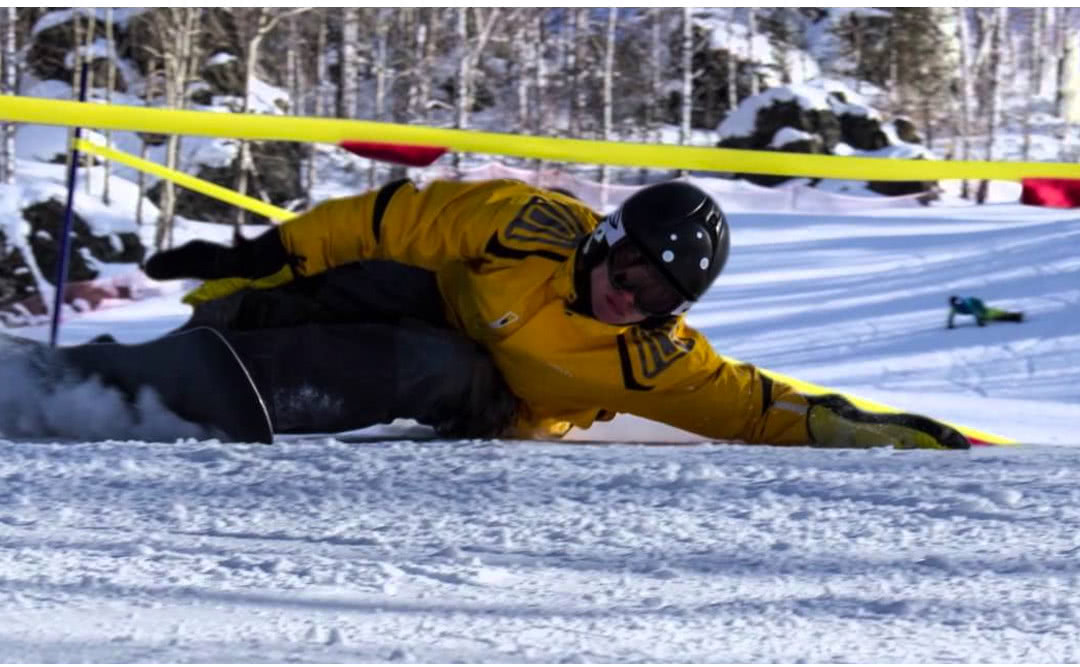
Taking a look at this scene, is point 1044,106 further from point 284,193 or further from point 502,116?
point 284,193

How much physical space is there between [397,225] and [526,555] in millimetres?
1459

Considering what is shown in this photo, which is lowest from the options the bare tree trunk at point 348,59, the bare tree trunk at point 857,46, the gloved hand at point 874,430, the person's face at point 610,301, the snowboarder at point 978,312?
the snowboarder at point 978,312

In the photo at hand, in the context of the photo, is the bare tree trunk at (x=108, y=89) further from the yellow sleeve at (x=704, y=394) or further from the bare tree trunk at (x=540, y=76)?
the yellow sleeve at (x=704, y=394)

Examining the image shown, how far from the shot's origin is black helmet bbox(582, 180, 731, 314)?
9.04 feet

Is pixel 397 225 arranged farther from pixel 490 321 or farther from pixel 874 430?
pixel 874 430

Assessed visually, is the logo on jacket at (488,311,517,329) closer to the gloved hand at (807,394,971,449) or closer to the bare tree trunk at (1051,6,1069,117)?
Answer: the gloved hand at (807,394,971,449)

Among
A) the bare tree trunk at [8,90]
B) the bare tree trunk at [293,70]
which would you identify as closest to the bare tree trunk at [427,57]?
the bare tree trunk at [293,70]

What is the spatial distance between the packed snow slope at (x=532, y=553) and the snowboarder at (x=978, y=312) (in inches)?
212

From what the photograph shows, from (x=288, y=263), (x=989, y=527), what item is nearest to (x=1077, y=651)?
(x=989, y=527)

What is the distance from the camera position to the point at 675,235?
2756 mm

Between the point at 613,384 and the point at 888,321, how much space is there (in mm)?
5965

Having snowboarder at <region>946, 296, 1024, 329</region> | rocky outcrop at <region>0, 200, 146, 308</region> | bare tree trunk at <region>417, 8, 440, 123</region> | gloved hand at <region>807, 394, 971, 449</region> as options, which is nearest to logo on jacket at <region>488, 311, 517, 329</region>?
gloved hand at <region>807, 394, 971, 449</region>

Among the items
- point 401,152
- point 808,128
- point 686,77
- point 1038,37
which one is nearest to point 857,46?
point 1038,37

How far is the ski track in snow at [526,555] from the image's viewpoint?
4.91 feet
